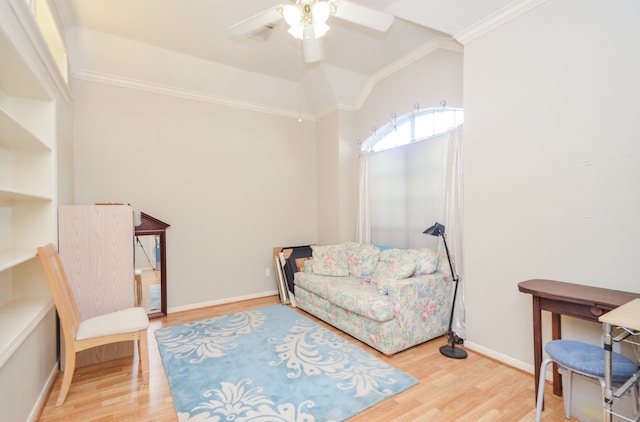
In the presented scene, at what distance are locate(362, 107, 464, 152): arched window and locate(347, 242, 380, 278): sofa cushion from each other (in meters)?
1.39

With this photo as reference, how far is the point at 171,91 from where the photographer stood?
12.5 feet

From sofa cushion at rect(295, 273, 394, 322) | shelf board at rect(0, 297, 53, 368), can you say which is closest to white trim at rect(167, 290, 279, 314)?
sofa cushion at rect(295, 273, 394, 322)

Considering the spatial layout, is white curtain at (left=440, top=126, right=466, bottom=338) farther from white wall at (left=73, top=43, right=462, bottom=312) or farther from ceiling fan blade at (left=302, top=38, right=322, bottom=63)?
ceiling fan blade at (left=302, top=38, right=322, bottom=63)

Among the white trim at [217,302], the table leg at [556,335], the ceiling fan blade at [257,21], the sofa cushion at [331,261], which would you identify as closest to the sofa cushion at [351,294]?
the sofa cushion at [331,261]

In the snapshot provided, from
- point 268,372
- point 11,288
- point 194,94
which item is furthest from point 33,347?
point 194,94

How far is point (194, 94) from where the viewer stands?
3.95 meters

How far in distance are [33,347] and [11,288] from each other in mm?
660

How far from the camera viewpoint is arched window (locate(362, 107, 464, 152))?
3162 millimetres

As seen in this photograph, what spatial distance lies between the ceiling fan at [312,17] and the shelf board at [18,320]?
237 centimetres

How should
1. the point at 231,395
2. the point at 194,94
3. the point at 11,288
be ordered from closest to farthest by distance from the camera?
the point at 231,395 < the point at 11,288 < the point at 194,94

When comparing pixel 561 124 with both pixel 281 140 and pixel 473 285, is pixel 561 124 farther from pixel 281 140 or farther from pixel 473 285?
pixel 281 140

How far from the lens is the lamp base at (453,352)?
255cm

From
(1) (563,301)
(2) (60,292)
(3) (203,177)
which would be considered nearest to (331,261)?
(3) (203,177)

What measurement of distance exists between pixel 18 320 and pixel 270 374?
1686mm
